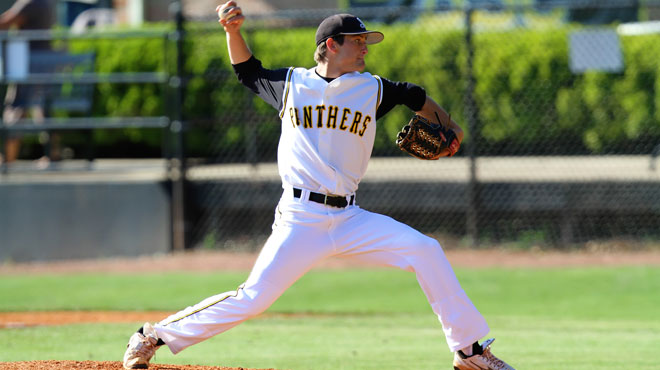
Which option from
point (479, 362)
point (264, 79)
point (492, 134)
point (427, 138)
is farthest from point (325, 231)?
point (492, 134)

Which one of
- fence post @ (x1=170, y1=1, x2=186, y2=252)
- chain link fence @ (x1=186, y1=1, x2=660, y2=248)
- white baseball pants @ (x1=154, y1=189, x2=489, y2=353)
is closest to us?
white baseball pants @ (x1=154, y1=189, x2=489, y2=353)

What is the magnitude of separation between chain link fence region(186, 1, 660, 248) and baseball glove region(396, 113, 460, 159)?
6.43m

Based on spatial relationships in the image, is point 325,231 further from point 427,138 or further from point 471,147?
point 471,147

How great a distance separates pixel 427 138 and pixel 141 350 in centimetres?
187

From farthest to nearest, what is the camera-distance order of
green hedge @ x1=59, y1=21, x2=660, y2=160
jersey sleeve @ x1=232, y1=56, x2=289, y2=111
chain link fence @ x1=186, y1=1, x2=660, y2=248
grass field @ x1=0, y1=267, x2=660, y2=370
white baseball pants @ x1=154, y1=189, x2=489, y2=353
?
green hedge @ x1=59, y1=21, x2=660, y2=160 → chain link fence @ x1=186, y1=1, x2=660, y2=248 → grass field @ x1=0, y1=267, x2=660, y2=370 → jersey sleeve @ x1=232, y1=56, x2=289, y2=111 → white baseball pants @ x1=154, y1=189, x2=489, y2=353

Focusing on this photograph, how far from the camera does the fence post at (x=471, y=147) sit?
→ 11.7 meters

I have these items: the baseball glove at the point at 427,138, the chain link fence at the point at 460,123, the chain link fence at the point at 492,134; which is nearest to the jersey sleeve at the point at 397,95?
the baseball glove at the point at 427,138

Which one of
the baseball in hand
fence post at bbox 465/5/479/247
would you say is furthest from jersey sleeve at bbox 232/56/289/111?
fence post at bbox 465/5/479/247

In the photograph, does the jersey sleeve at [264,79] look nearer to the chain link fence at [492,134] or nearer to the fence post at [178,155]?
the chain link fence at [492,134]

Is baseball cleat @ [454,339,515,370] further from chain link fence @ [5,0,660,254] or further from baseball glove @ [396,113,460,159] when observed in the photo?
chain link fence @ [5,0,660,254]

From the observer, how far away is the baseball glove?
17.2 feet

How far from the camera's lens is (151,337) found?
5.00 metres

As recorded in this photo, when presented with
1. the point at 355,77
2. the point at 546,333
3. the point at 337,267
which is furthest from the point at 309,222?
the point at 337,267

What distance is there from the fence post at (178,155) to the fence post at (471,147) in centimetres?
348
